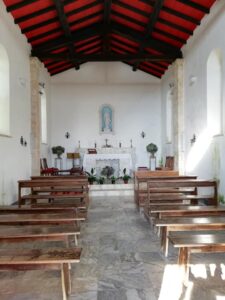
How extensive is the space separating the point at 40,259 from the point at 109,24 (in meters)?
7.31

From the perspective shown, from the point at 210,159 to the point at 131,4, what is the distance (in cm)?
379

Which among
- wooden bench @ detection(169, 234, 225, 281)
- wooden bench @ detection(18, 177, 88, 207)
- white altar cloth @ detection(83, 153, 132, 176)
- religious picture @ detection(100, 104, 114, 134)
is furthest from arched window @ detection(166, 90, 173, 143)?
wooden bench @ detection(169, 234, 225, 281)

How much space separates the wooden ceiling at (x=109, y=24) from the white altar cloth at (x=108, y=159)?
3.27 meters

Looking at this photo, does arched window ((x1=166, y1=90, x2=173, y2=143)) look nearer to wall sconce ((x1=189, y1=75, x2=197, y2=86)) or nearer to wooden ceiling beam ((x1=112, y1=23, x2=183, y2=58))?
wooden ceiling beam ((x1=112, y1=23, x2=183, y2=58))

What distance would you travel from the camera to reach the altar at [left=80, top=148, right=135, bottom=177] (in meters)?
10.6

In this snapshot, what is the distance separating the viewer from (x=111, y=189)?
27.7ft

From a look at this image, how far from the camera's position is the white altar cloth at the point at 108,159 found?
10.6m

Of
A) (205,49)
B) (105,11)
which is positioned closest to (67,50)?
(105,11)

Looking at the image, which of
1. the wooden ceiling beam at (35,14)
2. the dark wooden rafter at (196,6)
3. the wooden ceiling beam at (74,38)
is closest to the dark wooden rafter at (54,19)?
the wooden ceiling beam at (35,14)

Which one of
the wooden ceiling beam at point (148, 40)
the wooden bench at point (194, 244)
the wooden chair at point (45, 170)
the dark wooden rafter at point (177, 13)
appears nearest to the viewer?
the wooden bench at point (194, 244)

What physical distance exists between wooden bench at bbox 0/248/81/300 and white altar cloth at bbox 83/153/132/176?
8.29 m

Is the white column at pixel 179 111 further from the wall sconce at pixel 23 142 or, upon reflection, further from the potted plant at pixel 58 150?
the potted plant at pixel 58 150

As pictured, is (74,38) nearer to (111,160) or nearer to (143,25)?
(143,25)

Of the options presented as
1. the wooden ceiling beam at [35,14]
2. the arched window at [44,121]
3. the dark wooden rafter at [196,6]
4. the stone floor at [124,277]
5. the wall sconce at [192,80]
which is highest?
the wooden ceiling beam at [35,14]
